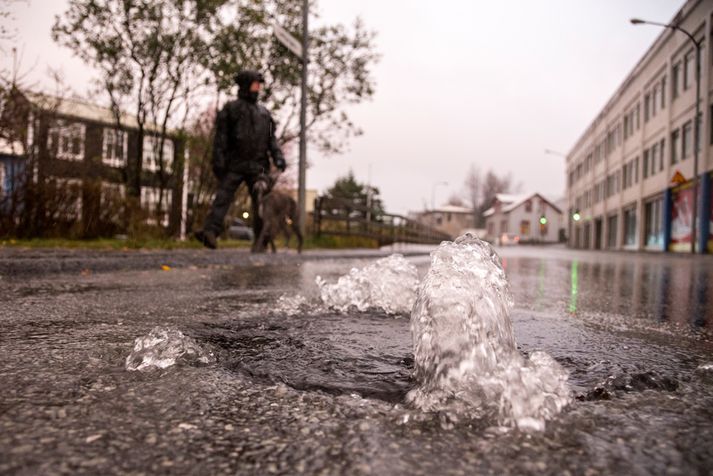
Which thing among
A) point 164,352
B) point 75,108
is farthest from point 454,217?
point 164,352

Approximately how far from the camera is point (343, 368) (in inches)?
73.5

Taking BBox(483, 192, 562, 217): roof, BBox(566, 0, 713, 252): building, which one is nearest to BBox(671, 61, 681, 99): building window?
BBox(566, 0, 713, 252): building

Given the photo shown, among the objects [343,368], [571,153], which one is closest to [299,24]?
[343,368]

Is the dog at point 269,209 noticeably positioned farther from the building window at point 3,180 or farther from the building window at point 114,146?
the building window at point 114,146

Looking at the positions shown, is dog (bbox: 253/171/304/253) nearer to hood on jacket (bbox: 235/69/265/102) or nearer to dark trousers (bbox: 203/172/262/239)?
dark trousers (bbox: 203/172/262/239)

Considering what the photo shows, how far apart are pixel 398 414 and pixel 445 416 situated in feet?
0.38

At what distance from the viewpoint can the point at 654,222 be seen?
1282 inches

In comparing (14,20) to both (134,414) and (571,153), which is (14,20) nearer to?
(134,414)

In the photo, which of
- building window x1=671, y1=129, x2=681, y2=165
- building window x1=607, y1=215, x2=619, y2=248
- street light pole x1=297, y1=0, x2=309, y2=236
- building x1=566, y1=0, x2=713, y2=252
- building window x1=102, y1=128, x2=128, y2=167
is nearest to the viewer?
street light pole x1=297, y1=0, x2=309, y2=236

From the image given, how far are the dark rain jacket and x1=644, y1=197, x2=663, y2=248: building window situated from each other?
2784cm

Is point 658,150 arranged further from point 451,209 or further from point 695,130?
point 451,209

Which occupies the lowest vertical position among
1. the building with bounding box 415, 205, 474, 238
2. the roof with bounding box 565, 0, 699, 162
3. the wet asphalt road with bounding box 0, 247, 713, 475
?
the wet asphalt road with bounding box 0, 247, 713, 475

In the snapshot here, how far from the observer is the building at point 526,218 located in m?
85.6

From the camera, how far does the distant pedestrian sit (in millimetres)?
8719
